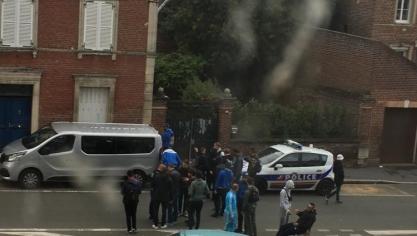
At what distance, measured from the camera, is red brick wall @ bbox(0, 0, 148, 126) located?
21.9m

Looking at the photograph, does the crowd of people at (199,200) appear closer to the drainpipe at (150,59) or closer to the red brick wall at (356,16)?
the drainpipe at (150,59)

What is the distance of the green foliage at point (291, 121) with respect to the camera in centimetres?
2462

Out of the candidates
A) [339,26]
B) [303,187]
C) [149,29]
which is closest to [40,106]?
[149,29]

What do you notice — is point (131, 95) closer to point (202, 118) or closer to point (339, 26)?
point (202, 118)

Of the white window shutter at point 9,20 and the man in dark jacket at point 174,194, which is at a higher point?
the white window shutter at point 9,20

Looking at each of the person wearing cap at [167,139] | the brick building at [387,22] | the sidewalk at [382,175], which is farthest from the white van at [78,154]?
the brick building at [387,22]

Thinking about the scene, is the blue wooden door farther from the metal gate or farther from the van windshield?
the metal gate

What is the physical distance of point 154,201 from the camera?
15.8 m

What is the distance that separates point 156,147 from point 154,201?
4.04 m

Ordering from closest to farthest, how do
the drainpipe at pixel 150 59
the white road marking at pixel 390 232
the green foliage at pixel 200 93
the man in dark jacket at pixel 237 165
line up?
the white road marking at pixel 390 232 < the man in dark jacket at pixel 237 165 < the drainpipe at pixel 150 59 < the green foliage at pixel 200 93

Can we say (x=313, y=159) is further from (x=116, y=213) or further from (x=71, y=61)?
(x=71, y=61)

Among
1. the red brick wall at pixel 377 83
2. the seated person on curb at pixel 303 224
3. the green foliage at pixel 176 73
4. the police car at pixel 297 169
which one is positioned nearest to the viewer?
the seated person on curb at pixel 303 224

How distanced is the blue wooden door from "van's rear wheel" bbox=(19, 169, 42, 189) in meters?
4.28

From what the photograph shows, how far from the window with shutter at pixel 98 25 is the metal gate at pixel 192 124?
3193 mm
